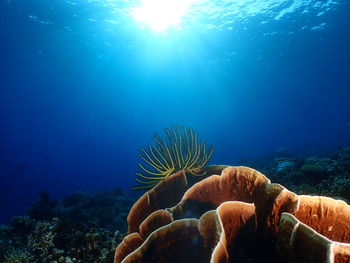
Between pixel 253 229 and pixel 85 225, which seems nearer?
pixel 253 229

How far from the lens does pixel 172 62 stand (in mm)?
53812

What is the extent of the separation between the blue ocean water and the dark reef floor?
1317 cm

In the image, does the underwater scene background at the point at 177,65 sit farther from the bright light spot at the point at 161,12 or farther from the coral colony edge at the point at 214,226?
the coral colony edge at the point at 214,226

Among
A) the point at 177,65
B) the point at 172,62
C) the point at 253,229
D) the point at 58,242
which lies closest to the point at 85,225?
the point at 58,242

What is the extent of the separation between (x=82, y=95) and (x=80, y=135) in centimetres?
7478

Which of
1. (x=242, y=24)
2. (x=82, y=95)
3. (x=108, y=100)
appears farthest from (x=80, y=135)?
(x=242, y=24)

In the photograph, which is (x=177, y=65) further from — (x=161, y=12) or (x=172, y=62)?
(x=161, y=12)

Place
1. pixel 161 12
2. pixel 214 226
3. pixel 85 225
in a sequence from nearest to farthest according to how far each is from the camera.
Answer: pixel 214 226
pixel 85 225
pixel 161 12

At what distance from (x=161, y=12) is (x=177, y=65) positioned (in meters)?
25.8

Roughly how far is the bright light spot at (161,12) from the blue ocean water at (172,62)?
0.66 metres

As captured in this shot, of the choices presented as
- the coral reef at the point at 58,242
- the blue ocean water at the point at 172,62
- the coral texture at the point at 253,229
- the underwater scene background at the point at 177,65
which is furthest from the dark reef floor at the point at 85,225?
the blue ocean water at the point at 172,62

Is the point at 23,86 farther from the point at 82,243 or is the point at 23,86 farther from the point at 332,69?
the point at 332,69

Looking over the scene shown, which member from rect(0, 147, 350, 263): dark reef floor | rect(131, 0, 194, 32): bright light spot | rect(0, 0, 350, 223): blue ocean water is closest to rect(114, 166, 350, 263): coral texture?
rect(0, 147, 350, 263): dark reef floor

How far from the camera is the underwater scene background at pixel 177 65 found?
28609 mm
